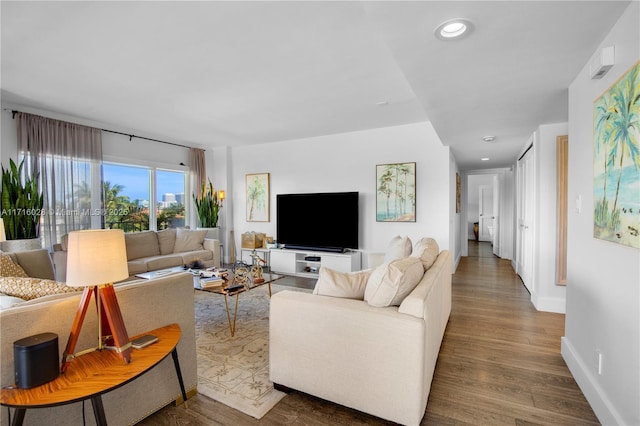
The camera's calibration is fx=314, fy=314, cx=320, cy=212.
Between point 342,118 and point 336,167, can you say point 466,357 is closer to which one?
point 342,118

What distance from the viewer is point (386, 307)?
180 centimetres

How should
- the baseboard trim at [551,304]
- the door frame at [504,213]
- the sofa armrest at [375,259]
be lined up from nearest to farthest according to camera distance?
the baseboard trim at [551,304] < the sofa armrest at [375,259] < the door frame at [504,213]

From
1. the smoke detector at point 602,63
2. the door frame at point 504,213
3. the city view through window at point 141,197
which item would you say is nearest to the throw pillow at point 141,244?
the city view through window at point 141,197

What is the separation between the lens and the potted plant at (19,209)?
12.4 ft

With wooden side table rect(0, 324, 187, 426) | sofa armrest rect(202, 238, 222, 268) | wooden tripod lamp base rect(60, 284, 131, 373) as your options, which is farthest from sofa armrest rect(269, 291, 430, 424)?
sofa armrest rect(202, 238, 222, 268)

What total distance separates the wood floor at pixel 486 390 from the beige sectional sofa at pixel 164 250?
3.22 meters

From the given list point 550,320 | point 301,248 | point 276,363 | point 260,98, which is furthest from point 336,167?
point 276,363

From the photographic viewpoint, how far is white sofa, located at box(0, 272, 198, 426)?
A: 50.9 inches

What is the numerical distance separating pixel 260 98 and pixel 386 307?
3092 mm

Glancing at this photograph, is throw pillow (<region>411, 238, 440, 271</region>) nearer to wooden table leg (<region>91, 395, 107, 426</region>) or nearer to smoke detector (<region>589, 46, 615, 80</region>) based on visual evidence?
smoke detector (<region>589, 46, 615, 80</region>)

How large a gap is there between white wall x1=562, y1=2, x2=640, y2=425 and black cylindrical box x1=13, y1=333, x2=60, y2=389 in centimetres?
251

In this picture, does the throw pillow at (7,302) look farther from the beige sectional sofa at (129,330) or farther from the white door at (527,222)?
the white door at (527,222)

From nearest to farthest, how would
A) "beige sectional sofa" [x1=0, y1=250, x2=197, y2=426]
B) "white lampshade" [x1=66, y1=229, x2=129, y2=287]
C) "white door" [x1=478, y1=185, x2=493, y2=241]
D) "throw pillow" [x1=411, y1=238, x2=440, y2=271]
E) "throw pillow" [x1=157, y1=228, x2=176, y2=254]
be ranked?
"beige sectional sofa" [x1=0, y1=250, x2=197, y2=426] < "white lampshade" [x1=66, y1=229, x2=129, y2=287] < "throw pillow" [x1=411, y1=238, x2=440, y2=271] < "throw pillow" [x1=157, y1=228, x2=176, y2=254] < "white door" [x1=478, y1=185, x2=493, y2=241]

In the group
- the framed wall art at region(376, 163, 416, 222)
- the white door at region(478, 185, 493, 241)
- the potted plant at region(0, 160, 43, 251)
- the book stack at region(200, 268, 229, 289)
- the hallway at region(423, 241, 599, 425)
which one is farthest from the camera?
the white door at region(478, 185, 493, 241)
